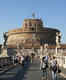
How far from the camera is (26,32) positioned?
94.7 meters

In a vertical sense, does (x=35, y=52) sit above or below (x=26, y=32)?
below

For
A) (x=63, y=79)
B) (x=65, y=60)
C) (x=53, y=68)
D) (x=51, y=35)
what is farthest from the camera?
(x=51, y=35)

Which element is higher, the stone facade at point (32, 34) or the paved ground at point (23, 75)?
the stone facade at point (32, 34)

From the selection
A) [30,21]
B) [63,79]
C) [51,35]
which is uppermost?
[30,21]

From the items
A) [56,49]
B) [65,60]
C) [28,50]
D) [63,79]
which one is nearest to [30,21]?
[28,50]

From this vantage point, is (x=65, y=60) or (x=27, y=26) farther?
(x=27, y=26)

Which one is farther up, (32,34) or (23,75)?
(32,34)

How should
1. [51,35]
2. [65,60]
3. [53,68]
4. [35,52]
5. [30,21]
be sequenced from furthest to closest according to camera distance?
[30,21] → [51,35] → [35,52] → [65,60] → [53,68]

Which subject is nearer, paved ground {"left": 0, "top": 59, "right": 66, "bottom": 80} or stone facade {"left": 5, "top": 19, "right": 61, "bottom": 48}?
paved ground {"left": 0, "top": 59, "right": 66, "bottom": 80}

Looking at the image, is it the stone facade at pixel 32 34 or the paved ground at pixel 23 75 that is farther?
the stone facade at pixel 32 34

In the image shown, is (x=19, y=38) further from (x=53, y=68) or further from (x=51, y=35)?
(x=53, y=68)

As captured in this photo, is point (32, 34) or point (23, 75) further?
point (32, 34)

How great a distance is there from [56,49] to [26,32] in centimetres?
2816

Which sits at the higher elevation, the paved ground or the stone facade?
the stone facade
